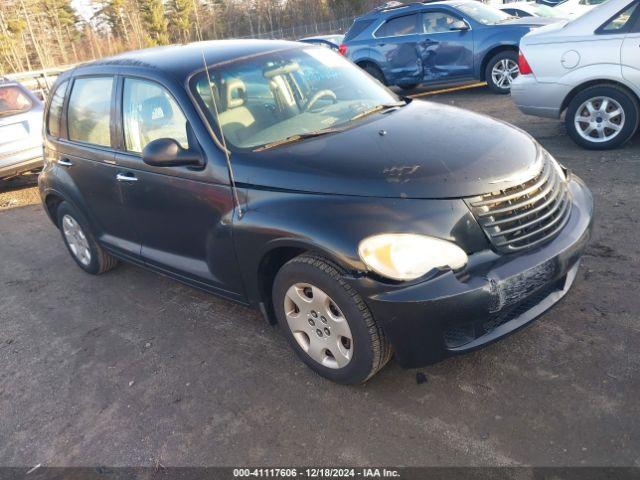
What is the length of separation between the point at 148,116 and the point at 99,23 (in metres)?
56.9

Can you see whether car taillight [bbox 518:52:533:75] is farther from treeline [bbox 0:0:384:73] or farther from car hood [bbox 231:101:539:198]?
treeline [bbox 0:0:384:73]

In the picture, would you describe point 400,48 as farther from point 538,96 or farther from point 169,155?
point 169,155

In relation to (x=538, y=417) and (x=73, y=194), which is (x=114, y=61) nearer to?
(x=73, y=194)

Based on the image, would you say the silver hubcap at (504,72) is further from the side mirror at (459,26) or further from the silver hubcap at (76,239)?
the silver hubcap at (76,239)

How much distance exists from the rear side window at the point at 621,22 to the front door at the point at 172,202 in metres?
4.67

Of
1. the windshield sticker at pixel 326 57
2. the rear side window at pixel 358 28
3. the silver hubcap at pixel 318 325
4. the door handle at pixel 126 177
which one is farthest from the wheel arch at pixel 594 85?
the rear side window at pixel 358 28

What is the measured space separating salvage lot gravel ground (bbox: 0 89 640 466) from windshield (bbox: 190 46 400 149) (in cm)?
132

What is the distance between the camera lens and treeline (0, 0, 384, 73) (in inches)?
1603

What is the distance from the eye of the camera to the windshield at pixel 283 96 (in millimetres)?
3182

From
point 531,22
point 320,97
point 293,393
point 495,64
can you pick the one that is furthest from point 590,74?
point 293,393

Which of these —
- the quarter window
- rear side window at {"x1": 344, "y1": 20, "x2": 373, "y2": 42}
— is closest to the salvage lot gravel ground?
the quarter window

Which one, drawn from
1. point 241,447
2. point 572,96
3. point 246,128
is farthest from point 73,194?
point 572,96

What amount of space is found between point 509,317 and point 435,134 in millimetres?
1067

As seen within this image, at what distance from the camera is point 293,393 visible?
2.90 m
